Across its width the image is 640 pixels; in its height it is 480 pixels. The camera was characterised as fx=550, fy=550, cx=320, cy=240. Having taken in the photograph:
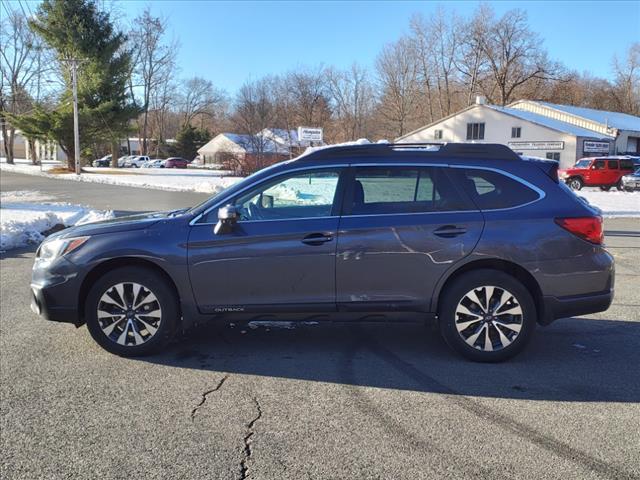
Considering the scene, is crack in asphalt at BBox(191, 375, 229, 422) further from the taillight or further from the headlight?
the taillight

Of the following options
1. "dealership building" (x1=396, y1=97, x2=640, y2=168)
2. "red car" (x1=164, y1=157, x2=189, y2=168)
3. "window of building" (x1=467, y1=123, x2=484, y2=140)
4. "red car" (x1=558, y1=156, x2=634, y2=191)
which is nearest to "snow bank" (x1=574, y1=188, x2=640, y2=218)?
"red car" (x1=558, y1=156, x2=634, y2=191)

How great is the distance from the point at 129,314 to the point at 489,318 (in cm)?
306

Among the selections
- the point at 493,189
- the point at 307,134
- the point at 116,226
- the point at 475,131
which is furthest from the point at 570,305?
the point at 475,131

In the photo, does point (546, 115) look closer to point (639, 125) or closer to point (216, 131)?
point (639, 125)

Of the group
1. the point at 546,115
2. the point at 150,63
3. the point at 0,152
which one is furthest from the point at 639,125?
the point at 0,152

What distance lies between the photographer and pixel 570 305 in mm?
4598

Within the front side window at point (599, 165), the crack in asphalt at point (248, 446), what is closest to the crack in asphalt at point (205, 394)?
the crack in asphalt at point (248, 446)

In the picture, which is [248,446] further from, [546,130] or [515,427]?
[546,130]

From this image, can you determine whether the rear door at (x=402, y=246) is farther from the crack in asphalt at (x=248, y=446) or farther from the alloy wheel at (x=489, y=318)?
the crack in asphalt at (x=248, y=446)

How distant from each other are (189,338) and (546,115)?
54402mm

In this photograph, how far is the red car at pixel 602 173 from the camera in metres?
30.7

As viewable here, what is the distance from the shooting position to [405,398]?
3982mm

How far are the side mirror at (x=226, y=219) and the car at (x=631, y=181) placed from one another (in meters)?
30.4

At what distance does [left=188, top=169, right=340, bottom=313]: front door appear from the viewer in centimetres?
459
